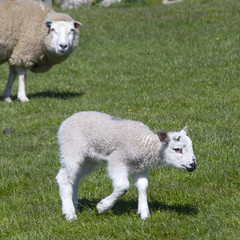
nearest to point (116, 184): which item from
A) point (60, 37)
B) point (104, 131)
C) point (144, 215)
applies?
point (144, 215)

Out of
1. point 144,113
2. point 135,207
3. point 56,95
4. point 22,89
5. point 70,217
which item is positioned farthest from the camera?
point 56,95

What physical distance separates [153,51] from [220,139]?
768 centimetres

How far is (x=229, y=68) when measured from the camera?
11.7 m

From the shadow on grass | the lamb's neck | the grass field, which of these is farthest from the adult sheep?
the lamb's neck

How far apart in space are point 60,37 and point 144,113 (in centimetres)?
283

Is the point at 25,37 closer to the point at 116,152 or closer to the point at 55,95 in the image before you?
the point at 55,95

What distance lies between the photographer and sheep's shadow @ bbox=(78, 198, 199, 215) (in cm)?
472

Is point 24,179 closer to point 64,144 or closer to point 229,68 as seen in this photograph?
point 64,144

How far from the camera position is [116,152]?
14.9 ft

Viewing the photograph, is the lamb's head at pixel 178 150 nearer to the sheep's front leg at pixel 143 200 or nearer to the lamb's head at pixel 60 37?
the sheep's front leg at pixel 143 200

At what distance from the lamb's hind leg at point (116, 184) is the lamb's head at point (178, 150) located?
1.30ft

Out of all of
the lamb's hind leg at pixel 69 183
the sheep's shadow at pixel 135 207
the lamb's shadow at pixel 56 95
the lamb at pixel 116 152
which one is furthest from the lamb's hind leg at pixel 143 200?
the lamb's shadow at pixel 56 95

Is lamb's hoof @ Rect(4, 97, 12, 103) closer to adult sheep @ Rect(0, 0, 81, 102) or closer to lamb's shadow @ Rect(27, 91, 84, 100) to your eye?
adult sheep @ Rect(0, 0, 81, 102)

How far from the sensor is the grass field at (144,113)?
4.51 metres
